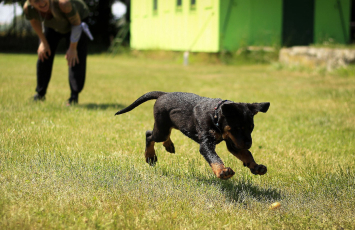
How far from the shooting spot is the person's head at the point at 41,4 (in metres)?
6.17

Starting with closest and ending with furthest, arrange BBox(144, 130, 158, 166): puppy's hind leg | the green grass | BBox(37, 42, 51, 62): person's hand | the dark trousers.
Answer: the green grass, BBox(144, 130, 158, 166): puppy's hind leg, BBox(37, 42, 51, 62): person's hand, the dark trousers

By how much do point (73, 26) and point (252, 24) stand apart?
43.1 ft

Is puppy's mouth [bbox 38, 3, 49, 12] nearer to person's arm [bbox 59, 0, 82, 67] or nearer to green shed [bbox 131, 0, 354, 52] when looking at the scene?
person's arm [bbox 59, 0, 82, 67]

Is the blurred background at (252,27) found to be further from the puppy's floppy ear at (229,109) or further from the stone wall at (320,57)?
the puppy's floppy ear at (229,109)

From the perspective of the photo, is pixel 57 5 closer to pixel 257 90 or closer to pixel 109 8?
pixel 257 90

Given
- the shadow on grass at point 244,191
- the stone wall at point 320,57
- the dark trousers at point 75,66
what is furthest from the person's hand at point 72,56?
the stone wall at point 320,57

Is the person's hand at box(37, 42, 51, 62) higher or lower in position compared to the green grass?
higher

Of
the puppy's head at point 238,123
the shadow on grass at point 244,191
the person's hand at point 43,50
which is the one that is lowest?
the shadow on grass at point 244,191

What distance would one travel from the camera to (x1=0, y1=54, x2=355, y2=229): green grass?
9.50ft

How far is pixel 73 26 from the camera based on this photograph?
21.8 feet

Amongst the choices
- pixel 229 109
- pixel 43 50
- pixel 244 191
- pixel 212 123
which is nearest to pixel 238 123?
pixel 229 109

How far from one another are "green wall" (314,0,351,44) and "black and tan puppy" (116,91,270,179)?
16938mm

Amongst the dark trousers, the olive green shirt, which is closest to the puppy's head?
the olive green shirt

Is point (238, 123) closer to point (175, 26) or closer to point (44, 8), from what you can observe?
point (44, 8)
